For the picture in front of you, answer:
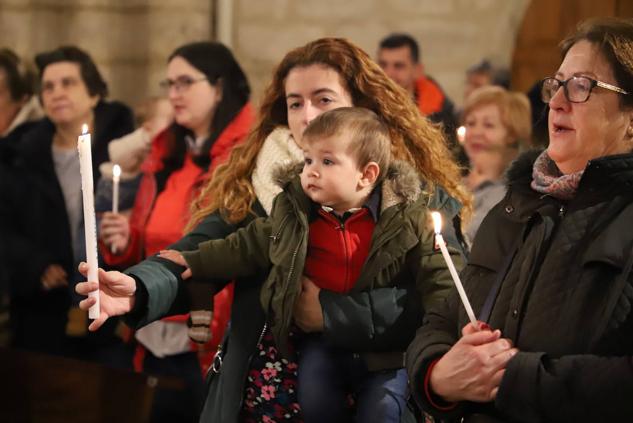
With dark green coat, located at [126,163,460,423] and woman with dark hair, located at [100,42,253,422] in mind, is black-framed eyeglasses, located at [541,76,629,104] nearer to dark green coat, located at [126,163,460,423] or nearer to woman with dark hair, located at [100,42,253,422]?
dark green coat, located at [126,163,460,423]

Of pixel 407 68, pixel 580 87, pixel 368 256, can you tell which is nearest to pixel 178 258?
pixel 368 256

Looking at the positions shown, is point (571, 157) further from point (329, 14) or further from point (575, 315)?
point (329, 14)

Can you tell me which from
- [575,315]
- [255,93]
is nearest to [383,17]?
[255,93]

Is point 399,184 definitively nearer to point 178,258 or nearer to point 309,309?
point 309,309

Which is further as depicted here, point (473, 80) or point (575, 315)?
point (473, 80)

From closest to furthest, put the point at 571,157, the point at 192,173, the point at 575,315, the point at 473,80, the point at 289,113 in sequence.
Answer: the point at 575,315 < the point at 571,157 < the point at 289,113 < the point at 192,173 < the point at 473,80

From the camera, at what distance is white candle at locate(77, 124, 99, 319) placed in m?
2.30

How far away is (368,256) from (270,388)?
42cm

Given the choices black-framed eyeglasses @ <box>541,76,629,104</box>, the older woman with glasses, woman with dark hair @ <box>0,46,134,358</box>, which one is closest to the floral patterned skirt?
the older woman with glasses

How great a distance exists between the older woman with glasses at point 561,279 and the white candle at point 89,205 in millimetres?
667

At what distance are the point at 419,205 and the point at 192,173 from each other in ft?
6.11

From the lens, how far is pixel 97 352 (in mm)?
5508

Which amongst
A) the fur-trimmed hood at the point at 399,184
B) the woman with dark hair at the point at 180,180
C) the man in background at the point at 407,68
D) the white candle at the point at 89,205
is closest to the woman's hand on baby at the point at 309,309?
the fur-trimmed hood at the point at 399,184

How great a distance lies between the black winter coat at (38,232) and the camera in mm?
5719
